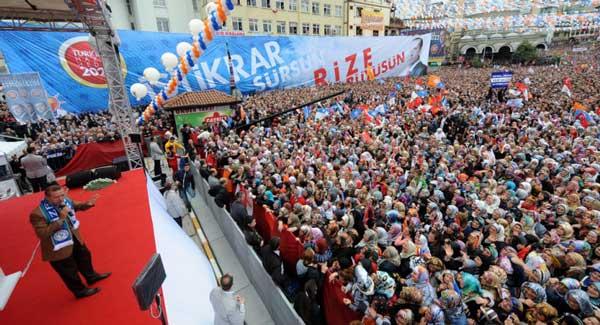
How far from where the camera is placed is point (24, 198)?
5879 mm

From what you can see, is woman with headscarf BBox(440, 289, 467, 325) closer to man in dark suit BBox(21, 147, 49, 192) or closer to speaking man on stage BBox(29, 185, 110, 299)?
speaking man on stage BBox(29, 185, 110, 299)

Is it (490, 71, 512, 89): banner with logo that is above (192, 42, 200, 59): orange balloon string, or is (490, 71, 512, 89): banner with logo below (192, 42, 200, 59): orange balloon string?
below

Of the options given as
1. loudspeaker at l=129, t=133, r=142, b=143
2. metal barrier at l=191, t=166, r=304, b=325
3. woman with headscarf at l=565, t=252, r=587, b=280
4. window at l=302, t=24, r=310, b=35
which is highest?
window at l=302, t=24, r=310, b=35

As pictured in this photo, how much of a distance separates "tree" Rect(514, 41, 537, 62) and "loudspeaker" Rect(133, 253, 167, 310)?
59.4 metres

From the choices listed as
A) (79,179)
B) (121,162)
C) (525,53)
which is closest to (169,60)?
(121,162)

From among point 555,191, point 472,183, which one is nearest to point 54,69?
point 472,183

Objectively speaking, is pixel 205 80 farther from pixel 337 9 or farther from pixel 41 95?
pixel 337 9

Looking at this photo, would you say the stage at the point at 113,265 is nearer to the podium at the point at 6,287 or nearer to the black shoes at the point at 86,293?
the black shoes at the point at 86,293

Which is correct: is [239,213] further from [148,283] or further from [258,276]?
[148,283]

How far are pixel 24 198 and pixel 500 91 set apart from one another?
1900 centimetres

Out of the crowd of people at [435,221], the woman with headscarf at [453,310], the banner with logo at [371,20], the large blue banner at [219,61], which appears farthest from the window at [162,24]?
the woman with headscarf at [453,310]

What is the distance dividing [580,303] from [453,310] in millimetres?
1273

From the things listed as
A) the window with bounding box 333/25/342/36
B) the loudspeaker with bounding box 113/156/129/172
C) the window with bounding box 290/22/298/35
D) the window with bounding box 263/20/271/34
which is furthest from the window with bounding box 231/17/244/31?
the loudspeaker with bounding box 113/156/129/172

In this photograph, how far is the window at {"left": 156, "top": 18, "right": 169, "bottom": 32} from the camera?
27594 mm
